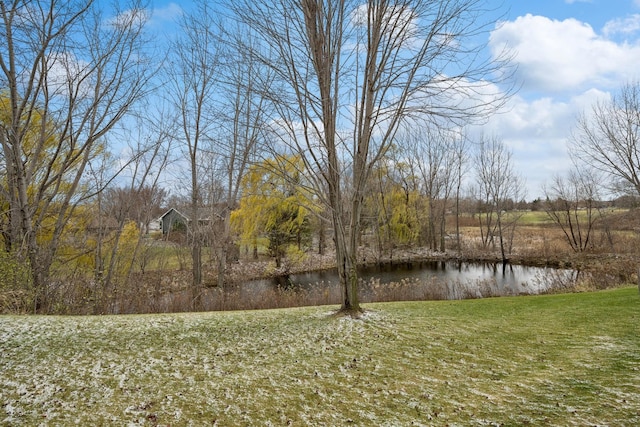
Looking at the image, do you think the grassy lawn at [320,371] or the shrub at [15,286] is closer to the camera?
the grassy lawn at [320,371]

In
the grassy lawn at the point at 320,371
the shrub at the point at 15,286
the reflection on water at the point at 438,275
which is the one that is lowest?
the reflection on water at the point at 438,275

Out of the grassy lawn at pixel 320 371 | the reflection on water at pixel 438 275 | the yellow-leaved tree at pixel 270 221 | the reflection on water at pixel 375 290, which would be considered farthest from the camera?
the yellow-leaved tree at pixel 270 221

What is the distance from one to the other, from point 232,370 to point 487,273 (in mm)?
16906

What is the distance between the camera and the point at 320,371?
3594mm

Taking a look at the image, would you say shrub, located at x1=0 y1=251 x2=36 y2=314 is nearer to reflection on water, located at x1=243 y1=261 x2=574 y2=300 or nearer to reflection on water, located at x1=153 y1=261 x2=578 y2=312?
reflection on water, located at x1=153 y1=261 x2=578 y2=312

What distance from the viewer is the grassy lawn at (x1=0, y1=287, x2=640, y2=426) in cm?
277

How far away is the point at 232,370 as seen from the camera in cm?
360

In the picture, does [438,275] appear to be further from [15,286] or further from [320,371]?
[15,286]

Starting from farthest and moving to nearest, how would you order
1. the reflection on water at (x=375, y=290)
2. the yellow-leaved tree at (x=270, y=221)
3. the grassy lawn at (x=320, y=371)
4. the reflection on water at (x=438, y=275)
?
the yellow-leaved tree at (x=270, y=221)
the reflection on water at (x=438, y=275)
the reflection on water at (x=375, y=290)
the grassy lawn at (x=320, y=371)

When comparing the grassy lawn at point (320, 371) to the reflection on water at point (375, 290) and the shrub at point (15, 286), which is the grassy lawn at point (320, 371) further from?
the reflection on water at point (375, 290)

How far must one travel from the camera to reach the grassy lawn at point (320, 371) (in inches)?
109

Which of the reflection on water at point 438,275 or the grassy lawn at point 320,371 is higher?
the grassy lawn at point 320,371

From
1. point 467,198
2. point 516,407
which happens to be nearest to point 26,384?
point 516,407

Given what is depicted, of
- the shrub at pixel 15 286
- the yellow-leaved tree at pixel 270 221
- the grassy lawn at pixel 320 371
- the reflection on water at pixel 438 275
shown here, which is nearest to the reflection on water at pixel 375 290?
the reflection on water at pixel 438 275
